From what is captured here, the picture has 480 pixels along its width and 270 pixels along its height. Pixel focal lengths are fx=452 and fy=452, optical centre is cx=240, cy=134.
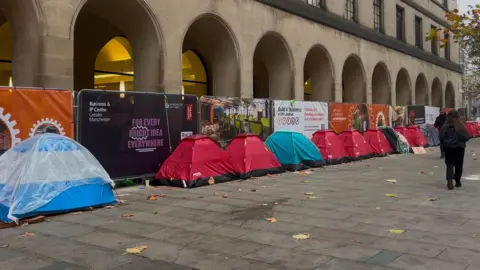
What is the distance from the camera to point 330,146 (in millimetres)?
14883

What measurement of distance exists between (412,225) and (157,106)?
6.89 meters

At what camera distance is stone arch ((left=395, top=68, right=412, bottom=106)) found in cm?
3198

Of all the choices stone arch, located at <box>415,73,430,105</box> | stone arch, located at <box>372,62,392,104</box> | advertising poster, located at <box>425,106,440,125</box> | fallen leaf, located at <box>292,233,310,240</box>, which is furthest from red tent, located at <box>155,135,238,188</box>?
stone arch, located at <box>415,73,430,105</box>

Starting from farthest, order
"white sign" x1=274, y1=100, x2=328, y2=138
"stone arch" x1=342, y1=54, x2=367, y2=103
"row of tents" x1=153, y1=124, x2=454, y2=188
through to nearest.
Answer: "stone arch" x1=342, y1=54, x2=367, y2=103 < "white sign" x1=274, y1=100, x2=328, y2=138 < "row of tents" x1=153, y1=124, x2=454, y2=188

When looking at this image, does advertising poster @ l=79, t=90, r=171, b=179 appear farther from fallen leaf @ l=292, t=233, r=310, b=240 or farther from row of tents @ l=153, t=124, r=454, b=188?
fallen leaf @ l=292, t=233, r=310, b=240

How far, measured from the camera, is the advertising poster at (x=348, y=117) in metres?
19.0

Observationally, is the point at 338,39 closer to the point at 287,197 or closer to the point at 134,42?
the point at 134,42

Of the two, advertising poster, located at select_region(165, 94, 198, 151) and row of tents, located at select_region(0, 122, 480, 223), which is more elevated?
advertising poster, located at select_region(165, 94, 198, 151)

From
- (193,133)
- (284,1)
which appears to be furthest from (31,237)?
(284,1)

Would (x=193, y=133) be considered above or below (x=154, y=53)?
below

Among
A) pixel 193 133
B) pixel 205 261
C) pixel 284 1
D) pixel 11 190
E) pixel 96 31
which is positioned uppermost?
pixel 284 1

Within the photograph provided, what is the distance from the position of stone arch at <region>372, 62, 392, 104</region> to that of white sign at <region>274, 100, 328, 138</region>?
40.2 feet

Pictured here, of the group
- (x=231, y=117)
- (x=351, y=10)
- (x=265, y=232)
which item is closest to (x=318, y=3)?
(x=351, y=10)

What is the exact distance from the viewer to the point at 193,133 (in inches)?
481
